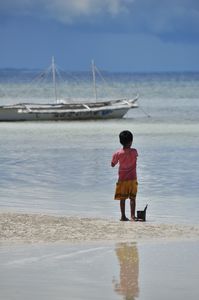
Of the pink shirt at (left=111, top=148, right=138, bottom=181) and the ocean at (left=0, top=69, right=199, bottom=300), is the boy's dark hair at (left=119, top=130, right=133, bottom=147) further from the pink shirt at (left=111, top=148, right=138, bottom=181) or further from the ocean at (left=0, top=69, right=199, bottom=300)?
the ocean at (left=0, top=69, right=199, bottom=300)

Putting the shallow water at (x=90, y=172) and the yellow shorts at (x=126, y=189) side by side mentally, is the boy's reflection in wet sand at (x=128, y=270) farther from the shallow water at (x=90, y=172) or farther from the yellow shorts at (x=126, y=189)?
the shallow water at (x=90, y=172)

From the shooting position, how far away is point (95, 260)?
792 centimetres

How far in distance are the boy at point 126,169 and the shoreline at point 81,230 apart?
1.51 ft

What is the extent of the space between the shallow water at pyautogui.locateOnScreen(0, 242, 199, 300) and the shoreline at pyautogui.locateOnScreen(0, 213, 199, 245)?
1.25 ft

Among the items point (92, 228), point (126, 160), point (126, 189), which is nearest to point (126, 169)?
point (126, 160)

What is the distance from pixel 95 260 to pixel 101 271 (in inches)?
18.6

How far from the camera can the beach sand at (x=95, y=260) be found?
676cm

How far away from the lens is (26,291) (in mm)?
6730

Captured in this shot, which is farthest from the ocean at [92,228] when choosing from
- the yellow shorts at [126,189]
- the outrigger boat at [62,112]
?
the outrigger boat at [62,112]

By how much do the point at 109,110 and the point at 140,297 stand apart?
112ft

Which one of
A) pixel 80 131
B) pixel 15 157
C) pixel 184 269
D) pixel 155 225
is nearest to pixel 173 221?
pixel 155 225

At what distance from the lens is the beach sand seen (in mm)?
6762

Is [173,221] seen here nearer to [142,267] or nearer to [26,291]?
[142,267]

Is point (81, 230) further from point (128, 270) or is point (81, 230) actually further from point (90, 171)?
point (90, 171)
